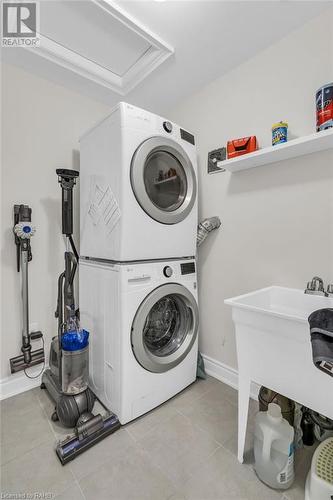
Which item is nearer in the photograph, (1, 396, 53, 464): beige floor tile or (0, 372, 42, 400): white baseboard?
(1, 396, 53, 464): beige floor tile

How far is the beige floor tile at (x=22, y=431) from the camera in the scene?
118 cm

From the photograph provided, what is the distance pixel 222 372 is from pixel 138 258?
3.75ft

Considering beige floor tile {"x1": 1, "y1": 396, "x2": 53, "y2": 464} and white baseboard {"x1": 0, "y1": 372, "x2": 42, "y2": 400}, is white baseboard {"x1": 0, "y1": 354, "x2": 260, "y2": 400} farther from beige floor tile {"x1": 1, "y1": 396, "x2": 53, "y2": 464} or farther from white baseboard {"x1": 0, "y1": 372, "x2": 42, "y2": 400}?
beige floor tile {"x1": 1, "y1": 396, "x2": 53, "y2": 464}

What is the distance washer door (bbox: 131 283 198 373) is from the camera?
1.40 metres

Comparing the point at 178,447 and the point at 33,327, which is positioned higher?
the point at 33,327

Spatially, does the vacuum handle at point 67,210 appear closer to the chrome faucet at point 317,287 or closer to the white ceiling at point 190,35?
the white ceiling at point 190,35

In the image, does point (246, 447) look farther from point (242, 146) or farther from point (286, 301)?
point (242, 146)

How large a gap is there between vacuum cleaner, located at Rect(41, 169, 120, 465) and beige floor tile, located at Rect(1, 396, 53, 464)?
92 millimetres

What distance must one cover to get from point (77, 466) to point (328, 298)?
1.45 m

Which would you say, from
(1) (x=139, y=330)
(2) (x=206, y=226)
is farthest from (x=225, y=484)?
(2) (x=206, y=226)

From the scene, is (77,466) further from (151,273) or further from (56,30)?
(56,30)

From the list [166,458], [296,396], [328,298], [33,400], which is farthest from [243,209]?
[33,400]

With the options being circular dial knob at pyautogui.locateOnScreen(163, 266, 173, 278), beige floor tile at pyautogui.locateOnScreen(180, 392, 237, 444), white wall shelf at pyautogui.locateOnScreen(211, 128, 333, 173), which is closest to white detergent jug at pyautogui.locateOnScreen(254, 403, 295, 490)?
beige floor tile at pyautogui.locateOnScreen(180, 392, 237, 444)

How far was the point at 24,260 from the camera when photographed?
1.57 meters
